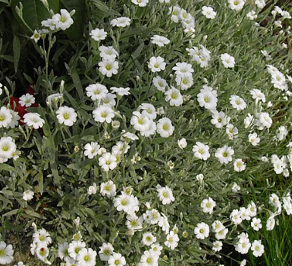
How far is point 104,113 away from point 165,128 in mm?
427

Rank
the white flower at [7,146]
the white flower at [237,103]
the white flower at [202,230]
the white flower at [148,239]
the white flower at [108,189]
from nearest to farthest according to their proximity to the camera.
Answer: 1. the white flower at [7,146]
2. the white flower at [108,189]
3. the white flower at [148,239]
4. the white flower at [202,230]
5. the white flower at [237,103]

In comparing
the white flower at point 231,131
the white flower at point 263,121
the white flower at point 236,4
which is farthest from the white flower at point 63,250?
the white flower at point 236,4

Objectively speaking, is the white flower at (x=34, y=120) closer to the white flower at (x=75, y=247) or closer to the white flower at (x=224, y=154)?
the white flower at (x=75, y=247)

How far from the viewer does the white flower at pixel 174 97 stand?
9.20 ft

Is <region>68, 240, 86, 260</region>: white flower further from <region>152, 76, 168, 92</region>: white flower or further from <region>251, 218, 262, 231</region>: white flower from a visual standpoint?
<region>251, 218, 262, 231</region>: white flower

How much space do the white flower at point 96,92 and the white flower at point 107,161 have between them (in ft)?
1.00

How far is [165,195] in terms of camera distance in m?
2.83

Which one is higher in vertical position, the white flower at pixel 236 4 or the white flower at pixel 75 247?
the white flower at pixel 236 4

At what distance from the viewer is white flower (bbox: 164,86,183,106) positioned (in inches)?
110

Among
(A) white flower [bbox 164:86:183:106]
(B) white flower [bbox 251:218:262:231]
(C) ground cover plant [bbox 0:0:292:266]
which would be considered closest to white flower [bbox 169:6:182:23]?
(C) ground cover plant [bbox 0:0:292:266]

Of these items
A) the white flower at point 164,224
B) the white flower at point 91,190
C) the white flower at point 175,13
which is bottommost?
the white flower at point 164,224

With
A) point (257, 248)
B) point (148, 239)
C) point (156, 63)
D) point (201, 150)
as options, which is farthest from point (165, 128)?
point (257, 248)

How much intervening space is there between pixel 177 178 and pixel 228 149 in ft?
1.21

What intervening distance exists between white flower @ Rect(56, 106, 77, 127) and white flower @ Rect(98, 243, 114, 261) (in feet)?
2.27
